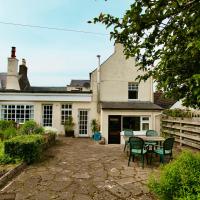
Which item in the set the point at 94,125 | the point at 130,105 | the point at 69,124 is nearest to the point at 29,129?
the point at 69,124

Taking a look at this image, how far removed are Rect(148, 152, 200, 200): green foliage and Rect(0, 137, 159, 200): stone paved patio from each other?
1628mm

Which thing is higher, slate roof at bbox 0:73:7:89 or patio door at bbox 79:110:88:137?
slate roof at bbox 0:73:7:89

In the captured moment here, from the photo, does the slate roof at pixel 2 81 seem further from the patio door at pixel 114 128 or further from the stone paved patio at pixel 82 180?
the stone paved patio at pixel 82 180

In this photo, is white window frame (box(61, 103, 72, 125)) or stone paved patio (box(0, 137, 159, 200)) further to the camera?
white window frame (box(61, 103, 72, 125))

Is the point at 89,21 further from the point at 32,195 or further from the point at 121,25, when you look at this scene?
the point at 32,195

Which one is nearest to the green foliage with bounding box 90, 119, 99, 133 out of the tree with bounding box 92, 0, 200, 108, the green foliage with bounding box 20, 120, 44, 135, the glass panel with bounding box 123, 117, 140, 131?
the glass panel with bounding box 123, 117, 140, 131

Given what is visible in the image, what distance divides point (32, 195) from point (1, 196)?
0.80 meters

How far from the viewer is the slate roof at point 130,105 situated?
18312 millimetres

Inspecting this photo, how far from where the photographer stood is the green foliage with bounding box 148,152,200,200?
411 centimetres

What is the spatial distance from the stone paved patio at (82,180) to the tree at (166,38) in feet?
12.1

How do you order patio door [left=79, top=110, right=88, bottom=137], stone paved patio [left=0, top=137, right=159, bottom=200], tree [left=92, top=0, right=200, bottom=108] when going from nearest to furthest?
tree [left=92, top=0, right=200, bottom=108]
stone paved patio [left=0, top=137, right=159, bottom=200]
patio door [left=79, top=110, right=88, bottom=137]

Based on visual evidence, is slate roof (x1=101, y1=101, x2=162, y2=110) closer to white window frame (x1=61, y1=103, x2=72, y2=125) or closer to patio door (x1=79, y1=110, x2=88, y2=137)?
patio door (x1=79, y1=110, x2=88, y2=137)

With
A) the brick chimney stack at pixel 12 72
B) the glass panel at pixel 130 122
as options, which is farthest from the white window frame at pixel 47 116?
the glass panel at pixel 130 122

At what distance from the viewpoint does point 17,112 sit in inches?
801
